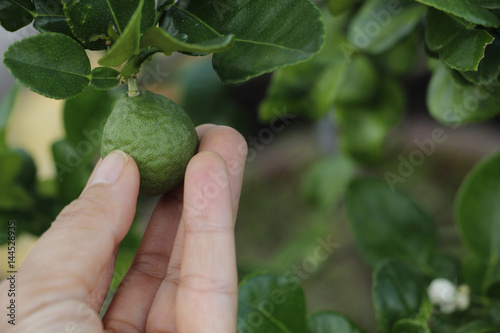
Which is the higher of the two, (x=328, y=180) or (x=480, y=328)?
(x=480, y=328)

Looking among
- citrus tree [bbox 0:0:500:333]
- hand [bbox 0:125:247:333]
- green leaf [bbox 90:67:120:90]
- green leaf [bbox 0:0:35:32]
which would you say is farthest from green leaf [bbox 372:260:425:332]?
green leaf [bbox 0:0:35:32]

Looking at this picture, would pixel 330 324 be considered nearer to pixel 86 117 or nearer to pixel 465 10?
pixel 465 10

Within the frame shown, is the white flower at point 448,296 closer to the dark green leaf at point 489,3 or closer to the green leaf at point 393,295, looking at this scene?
the green leaf at point 393,295

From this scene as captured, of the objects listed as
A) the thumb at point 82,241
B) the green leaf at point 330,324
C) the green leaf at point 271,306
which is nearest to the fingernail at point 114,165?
the thumb at point 82,241

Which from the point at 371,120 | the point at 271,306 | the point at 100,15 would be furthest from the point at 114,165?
the point at 371,120

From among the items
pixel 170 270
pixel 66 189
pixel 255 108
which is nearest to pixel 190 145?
pixel 170 270

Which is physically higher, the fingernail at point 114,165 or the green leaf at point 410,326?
the fingernail at point 114,165
